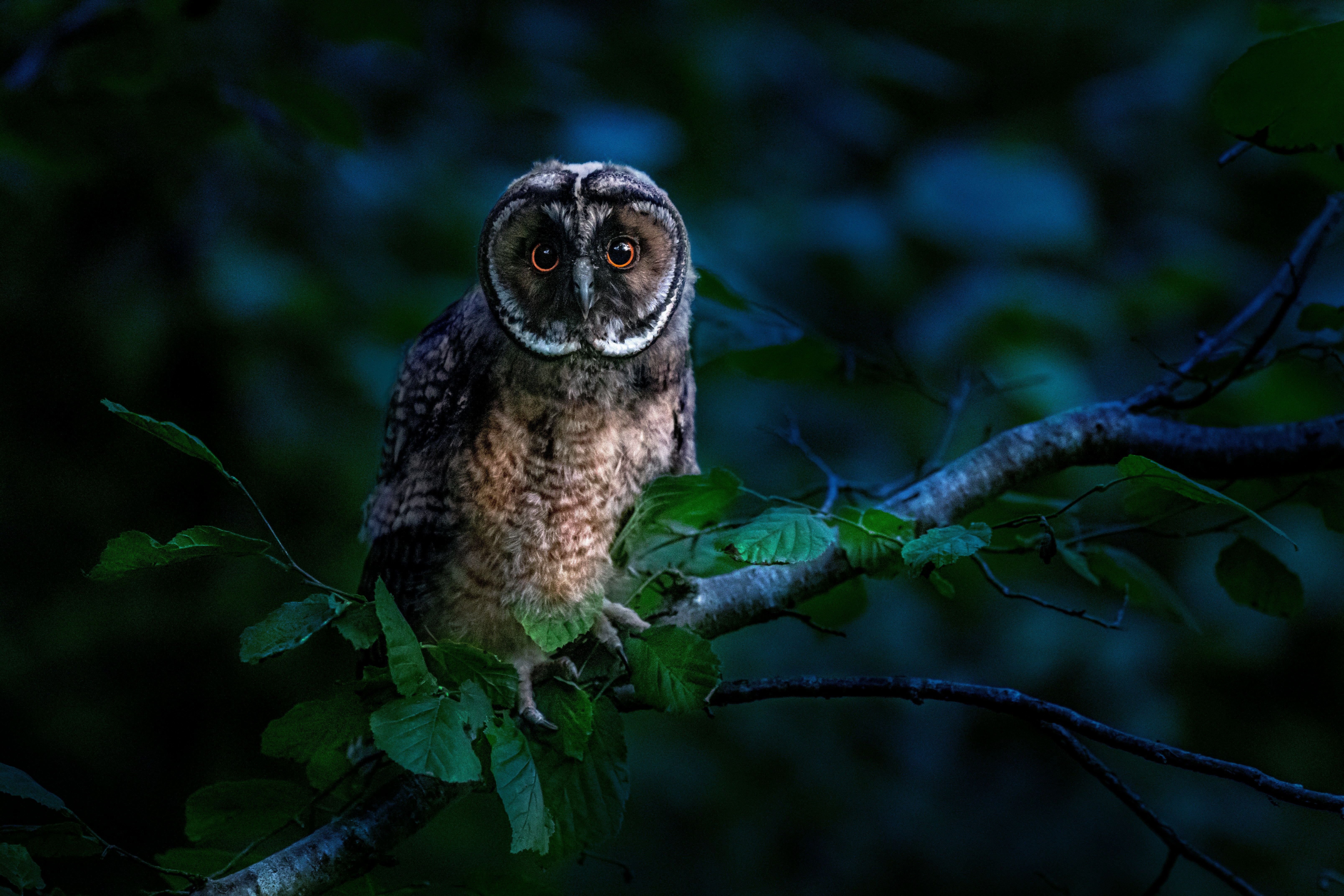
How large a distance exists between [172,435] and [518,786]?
451mm

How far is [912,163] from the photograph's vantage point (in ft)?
11.5

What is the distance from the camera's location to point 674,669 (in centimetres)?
106

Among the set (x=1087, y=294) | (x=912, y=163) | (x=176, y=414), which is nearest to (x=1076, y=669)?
(x=1087, y=294)

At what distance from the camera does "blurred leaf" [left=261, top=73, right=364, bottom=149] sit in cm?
166

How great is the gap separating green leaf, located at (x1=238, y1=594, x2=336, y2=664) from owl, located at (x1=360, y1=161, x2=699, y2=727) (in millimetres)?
379

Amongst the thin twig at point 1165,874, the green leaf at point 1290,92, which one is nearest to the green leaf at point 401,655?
the thin twig at point 1165,874

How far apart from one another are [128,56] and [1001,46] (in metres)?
4.09

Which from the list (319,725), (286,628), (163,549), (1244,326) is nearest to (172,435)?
(163,549)

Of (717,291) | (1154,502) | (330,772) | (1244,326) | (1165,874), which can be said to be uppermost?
(1244,326)

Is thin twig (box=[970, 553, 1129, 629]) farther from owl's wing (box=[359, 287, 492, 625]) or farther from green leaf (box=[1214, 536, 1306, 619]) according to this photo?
owl's wing (box=[359, 287, 492, 625])

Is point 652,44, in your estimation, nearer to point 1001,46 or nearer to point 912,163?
point 912,163

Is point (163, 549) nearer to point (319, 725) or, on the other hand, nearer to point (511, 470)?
point (319, 725)

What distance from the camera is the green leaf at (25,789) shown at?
34.6 inches

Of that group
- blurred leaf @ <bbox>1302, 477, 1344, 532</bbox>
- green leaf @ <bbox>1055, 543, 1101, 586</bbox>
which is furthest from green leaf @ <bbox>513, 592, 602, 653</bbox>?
blurred leaf @ <bbox>1302, 477, 1344, 532</bbox>
